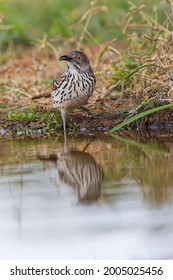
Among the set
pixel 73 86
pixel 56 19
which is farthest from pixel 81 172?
pixel 56 19

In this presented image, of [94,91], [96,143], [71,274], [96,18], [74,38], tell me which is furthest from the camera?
[96,18]

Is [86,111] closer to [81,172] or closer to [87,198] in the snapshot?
[81,172]

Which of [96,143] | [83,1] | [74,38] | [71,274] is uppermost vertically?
[83,1]

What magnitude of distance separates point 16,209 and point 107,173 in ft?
3.74

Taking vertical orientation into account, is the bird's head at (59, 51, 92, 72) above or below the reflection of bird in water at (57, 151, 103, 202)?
above

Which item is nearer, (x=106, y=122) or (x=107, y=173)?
(x=107, y=173)

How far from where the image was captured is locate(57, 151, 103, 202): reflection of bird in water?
6969 millimetres

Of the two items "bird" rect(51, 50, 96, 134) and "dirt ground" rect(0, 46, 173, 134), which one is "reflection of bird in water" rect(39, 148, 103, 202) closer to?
"bird" rect(51, 50, 96, 134)

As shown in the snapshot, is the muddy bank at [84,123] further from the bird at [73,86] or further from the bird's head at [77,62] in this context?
the bird's head at [77,62]

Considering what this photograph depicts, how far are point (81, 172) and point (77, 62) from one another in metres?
2.10

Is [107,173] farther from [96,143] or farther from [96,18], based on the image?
[96,18]

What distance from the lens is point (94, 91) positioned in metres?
10.2

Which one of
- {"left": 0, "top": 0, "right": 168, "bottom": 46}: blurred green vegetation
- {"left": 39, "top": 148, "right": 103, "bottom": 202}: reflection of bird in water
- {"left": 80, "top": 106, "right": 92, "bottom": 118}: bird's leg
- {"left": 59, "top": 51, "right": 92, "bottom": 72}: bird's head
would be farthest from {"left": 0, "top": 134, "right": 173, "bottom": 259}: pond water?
{"left": 0, "top": 0, "right": 168, "bottom": 46}: blurred green vegetation

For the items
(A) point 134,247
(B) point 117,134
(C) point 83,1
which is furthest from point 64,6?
(A) point 134,247
